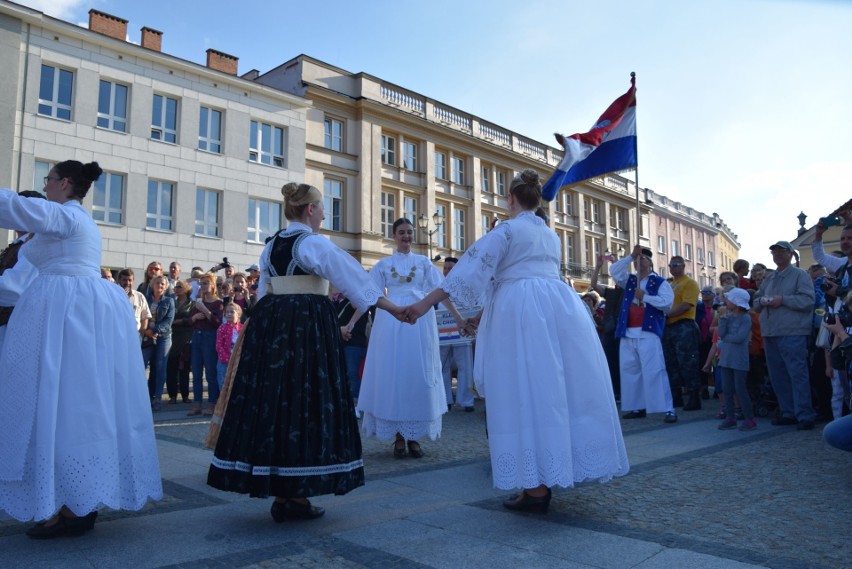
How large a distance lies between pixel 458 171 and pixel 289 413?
35303 mm

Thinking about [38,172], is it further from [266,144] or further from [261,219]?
[266,144]

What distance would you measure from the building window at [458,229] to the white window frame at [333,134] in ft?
28.1

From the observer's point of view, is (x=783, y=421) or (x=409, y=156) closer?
(x=783, y=421)

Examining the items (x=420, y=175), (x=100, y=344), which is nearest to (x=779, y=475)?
(x=100, y=344)

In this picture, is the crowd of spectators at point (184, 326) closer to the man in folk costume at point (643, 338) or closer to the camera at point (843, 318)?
the man in folk costume at point (643, 338)

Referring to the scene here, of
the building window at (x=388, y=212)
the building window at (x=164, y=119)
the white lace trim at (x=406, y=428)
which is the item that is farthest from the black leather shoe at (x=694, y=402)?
the building window at (x=388, y=212)

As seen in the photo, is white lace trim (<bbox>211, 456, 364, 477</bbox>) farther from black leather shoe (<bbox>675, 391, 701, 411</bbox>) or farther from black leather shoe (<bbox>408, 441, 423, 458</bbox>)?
black leather shoe (<bbox>675, 391, 701, 411</bbox>)

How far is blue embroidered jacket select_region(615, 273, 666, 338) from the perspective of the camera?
28.4ft

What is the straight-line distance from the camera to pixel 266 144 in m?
29.2

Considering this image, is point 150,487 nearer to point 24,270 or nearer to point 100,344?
point 100,344

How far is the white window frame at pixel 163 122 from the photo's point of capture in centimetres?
2567

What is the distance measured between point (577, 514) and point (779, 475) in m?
1.99

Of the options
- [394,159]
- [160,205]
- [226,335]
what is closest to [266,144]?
[160,205]

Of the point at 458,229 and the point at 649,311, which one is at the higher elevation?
the point at 458,229
